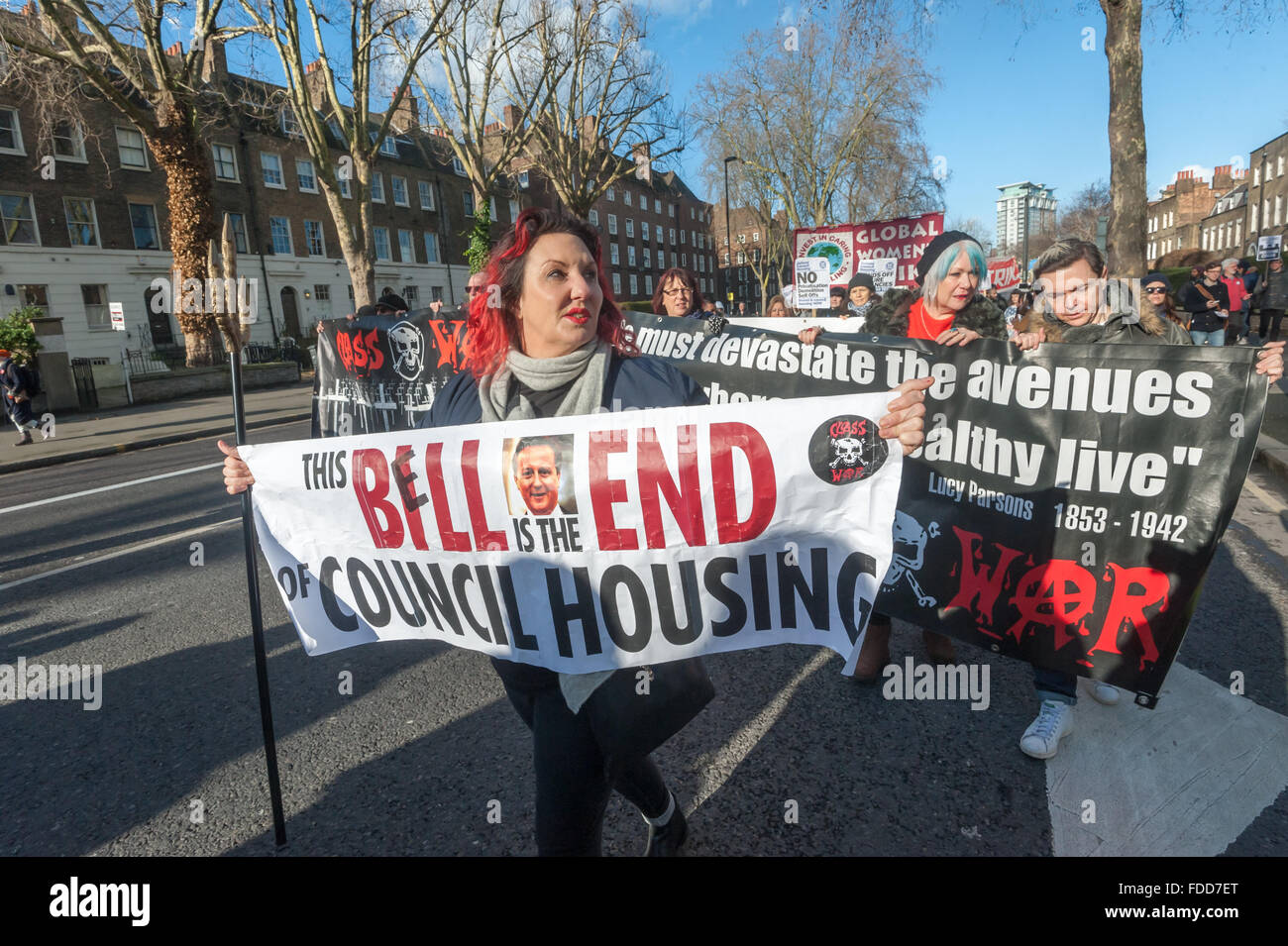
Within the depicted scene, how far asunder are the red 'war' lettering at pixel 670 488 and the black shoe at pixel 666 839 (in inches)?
38.3

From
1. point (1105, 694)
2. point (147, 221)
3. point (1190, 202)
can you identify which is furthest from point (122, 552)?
point (1190, 202)

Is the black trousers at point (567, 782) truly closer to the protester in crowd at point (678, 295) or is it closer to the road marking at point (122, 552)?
the protester in crowd at point (678, 295)

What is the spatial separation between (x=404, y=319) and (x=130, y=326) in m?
29.0

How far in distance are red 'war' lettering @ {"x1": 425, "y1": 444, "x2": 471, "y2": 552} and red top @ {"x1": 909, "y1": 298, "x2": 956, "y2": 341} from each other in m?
2.33

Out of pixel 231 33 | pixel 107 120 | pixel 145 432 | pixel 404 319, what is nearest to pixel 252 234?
pixel 107 120

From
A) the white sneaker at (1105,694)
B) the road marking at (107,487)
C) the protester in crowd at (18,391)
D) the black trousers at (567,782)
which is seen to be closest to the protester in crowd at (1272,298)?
the white sneaker at (1105,694)

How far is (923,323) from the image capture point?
3.55 m

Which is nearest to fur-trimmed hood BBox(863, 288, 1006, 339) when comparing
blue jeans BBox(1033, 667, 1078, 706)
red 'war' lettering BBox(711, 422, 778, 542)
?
blue jeans BBox(1033, 667, 1078, 706)

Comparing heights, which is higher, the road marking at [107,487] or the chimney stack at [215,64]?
the chimney stack at [215,64]

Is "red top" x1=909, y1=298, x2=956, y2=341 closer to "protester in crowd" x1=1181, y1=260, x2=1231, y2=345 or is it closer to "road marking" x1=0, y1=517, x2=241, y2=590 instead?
"road marking" x1=0, y1=517, x2=241, y2=590

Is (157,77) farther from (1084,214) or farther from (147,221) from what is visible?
(1084,214)

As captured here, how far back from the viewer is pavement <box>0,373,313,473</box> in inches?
464

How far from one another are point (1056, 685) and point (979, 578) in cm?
50

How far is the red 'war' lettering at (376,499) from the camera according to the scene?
2279 mm
